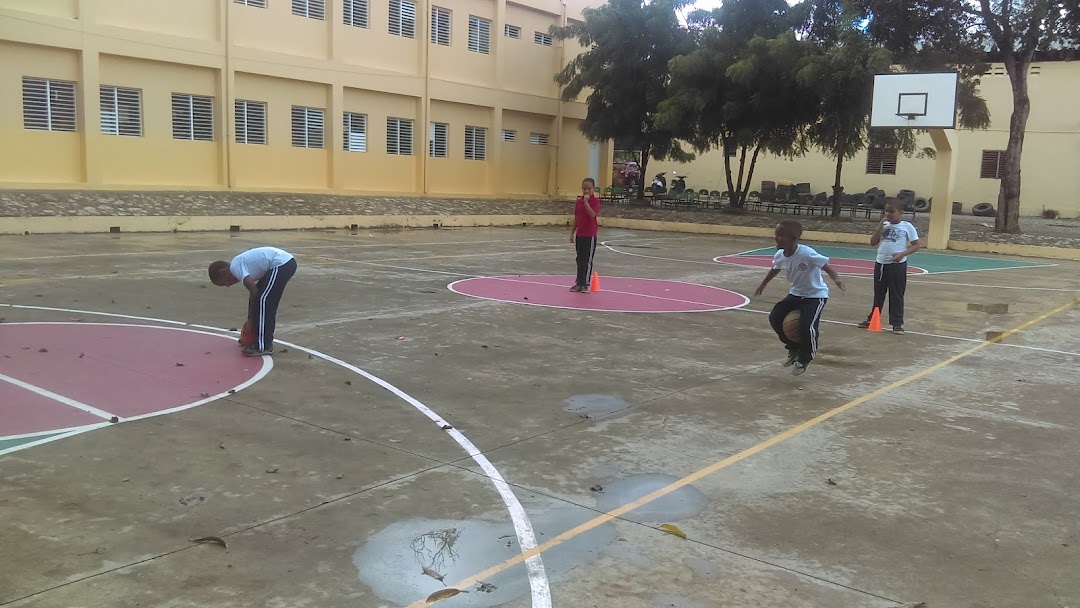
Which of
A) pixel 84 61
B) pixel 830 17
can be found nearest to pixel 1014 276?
pixel 830 17

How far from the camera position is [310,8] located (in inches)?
1104

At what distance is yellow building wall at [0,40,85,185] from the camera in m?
21.4

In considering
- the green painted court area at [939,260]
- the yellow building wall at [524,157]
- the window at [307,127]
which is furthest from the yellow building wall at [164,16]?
the green painted court area at [939,260]

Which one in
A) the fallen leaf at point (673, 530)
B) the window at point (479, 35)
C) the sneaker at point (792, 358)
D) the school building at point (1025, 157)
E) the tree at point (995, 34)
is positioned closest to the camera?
the fallen leaf at point (673, 530)

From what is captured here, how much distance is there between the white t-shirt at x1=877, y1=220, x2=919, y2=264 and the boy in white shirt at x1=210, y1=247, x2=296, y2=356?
703 centimetres

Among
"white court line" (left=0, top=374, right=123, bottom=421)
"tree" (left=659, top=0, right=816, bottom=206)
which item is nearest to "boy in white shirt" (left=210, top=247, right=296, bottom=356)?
"white court line" (left=0, top=374, right=123, bottom=421)

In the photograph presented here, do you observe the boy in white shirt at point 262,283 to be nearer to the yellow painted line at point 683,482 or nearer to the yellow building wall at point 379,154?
the yellow painted line at point 683,482

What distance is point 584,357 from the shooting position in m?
→ 8.49

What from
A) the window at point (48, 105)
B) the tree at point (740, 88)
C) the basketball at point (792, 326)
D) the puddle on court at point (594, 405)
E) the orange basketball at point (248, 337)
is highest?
the tree at point (740, 88)

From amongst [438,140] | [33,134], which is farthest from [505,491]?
[438,140]

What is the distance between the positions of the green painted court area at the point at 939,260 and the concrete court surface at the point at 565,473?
1002 centimetres

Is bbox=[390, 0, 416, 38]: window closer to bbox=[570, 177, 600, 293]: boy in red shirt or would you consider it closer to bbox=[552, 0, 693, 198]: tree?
bbox=[552, 0, 693, 198]: tree

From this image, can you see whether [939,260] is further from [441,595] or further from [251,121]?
[441,595]

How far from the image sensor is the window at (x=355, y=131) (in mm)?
29844
